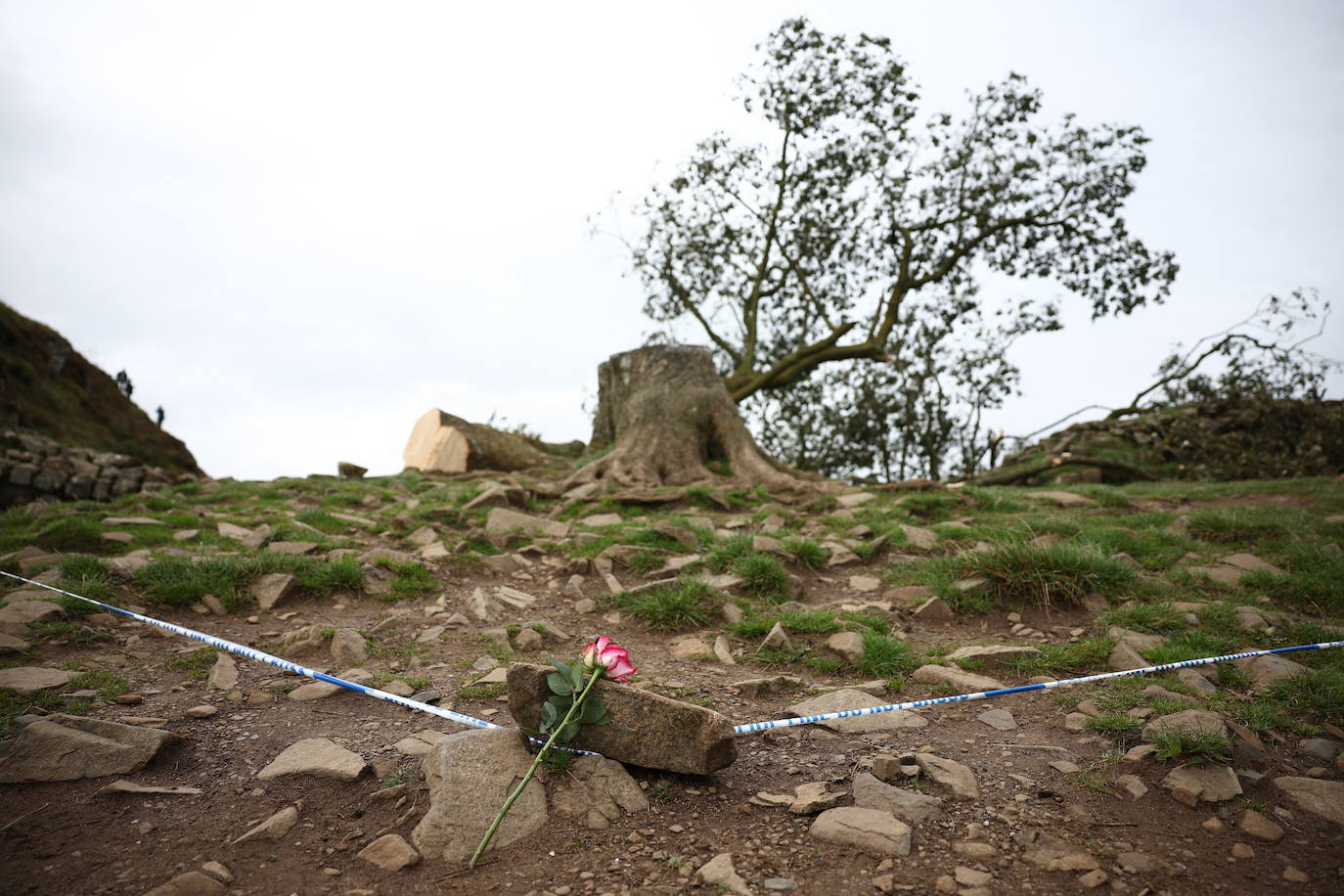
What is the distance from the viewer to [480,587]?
18.5 ft

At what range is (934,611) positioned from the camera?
507cm

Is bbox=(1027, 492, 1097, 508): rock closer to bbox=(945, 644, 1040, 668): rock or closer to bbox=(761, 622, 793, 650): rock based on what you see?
bbox=(945, 644, 1040, 668): rock

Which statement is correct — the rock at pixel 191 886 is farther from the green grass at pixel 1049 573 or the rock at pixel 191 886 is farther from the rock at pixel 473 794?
the green grass at pixel 1049 573

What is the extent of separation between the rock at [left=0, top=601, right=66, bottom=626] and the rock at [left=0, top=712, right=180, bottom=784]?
5.48 feet

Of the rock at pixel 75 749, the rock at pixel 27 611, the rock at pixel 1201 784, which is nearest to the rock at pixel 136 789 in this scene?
the rock at pixel 75 749

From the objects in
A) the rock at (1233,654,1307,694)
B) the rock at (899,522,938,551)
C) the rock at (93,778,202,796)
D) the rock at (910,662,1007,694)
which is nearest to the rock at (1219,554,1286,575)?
the rock at (1233,654,1307,694)

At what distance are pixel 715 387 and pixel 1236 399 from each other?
10.8 m

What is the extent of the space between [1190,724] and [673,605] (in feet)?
9.68

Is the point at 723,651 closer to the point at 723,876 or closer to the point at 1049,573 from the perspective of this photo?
the point at 723,876

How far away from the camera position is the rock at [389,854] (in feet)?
7.85

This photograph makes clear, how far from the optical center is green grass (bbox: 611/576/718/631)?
496cm

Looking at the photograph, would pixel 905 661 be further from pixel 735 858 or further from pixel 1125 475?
pixel 1125 475

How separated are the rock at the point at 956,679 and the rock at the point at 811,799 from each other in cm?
141

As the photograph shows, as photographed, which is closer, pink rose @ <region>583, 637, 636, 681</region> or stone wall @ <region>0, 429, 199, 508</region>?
pink rose @ <region>583, 637, 636, 681</region>
